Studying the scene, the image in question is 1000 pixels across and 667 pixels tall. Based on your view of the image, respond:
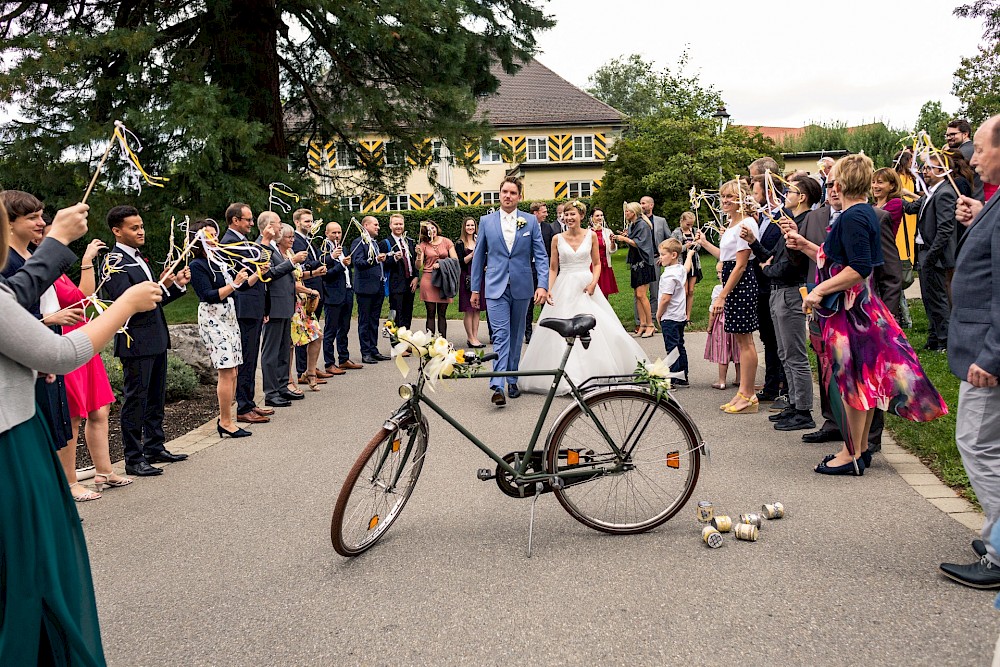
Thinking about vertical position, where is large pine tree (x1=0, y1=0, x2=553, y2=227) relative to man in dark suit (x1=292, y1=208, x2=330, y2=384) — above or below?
above

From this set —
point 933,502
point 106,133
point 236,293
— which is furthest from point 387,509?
point 106,133

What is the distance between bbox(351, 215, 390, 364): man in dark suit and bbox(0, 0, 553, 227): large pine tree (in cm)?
419

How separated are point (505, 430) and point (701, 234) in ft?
9.57

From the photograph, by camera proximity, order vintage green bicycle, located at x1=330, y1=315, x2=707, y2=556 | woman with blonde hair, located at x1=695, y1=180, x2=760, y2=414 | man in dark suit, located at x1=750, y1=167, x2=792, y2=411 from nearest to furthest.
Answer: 1. vintage green bicycle, located at x1=330, y1=315, x2=707, y2=556
2. man in dark suit, located at x1=750, y1=167, x2=792, y2=411
3. woman with blonde hair, located at x1=695, y1=180, x2=760, y2=414

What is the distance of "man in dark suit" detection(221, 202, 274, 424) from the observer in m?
7.68

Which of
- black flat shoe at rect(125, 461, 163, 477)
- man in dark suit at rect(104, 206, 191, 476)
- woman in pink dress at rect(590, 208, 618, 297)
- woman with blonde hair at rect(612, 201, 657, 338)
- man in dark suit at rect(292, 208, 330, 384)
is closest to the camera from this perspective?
man in dark suit at rect(104, 206, 191, 476)

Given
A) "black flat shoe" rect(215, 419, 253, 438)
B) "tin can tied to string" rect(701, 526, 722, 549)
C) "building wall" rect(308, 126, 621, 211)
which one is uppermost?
"building wall" rect(308, 126, 621, 211)

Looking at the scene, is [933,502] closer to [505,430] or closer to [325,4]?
[505,430]

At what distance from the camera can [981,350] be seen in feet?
11.9

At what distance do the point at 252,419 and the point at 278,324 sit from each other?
3.99 feet

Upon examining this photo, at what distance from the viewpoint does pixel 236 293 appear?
7973 mm

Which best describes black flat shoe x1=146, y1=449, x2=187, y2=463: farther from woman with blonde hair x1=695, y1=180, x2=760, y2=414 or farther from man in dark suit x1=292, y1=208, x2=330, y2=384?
woman with blonde hair x1=695, y1=180, x2=760, y2=414

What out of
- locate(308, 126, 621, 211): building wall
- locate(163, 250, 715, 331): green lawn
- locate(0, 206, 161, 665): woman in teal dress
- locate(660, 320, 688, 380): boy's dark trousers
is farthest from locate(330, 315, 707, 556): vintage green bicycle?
locate(308, 126, 621, 211): building wall

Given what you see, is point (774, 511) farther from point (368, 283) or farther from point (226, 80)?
point (226, 80)
